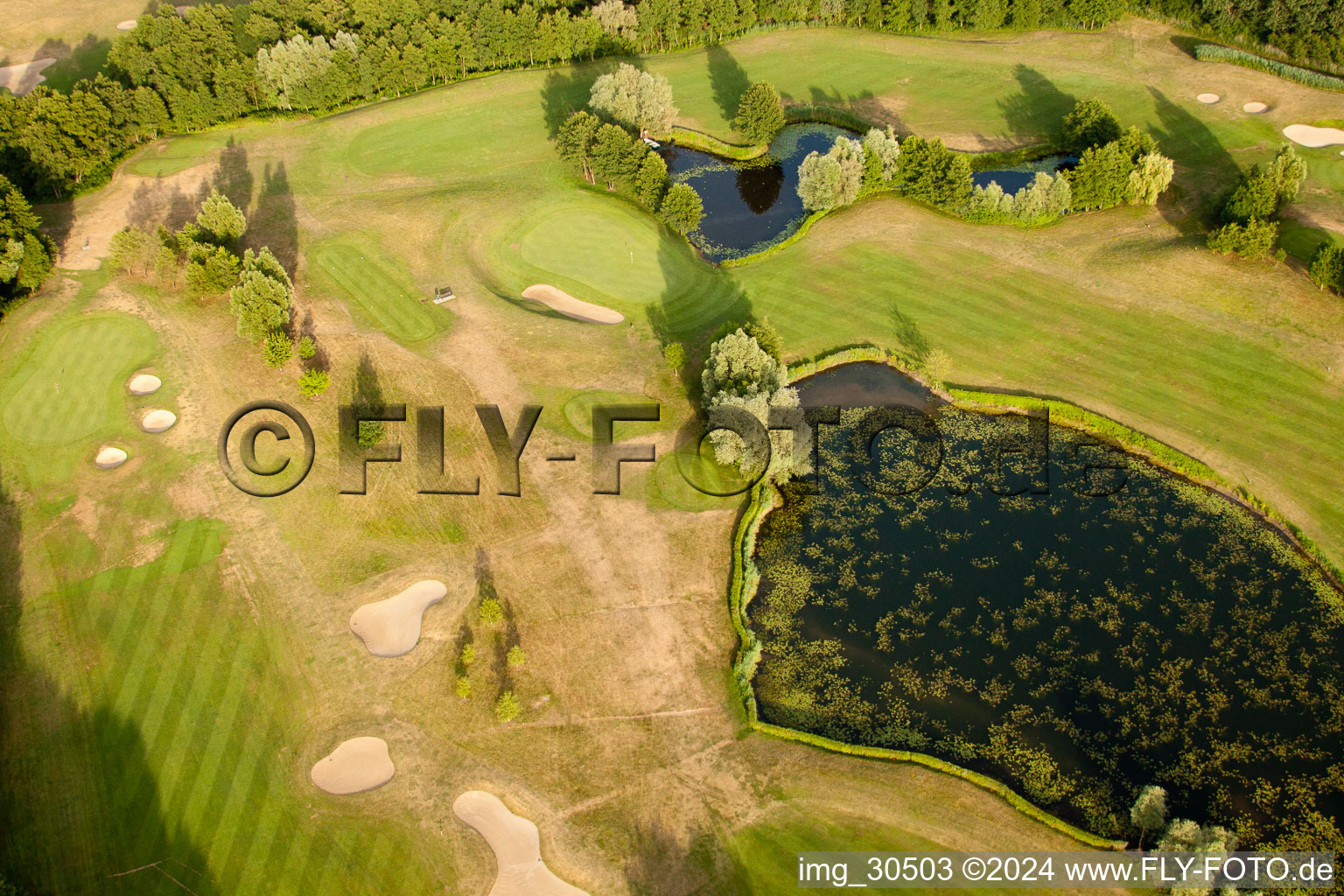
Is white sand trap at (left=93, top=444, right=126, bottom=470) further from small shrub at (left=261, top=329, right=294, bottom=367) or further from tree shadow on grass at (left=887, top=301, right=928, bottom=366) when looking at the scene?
tree shadow on grass at (left=887, top=301, right=928, bottom=366)

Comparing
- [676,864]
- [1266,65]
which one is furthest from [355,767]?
[1266,65]

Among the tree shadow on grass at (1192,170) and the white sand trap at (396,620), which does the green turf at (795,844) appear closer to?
the white sand trap at (396,620)

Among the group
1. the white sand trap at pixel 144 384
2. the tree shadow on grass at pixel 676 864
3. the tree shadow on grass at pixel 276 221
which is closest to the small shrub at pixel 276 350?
the white sand trap at pixel 144 384

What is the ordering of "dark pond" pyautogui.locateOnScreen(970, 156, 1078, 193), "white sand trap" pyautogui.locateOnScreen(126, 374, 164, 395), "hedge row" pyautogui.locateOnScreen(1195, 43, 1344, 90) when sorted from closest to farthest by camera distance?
"white sand trap" pyautogui.locateOnScreen(126, 374, 164, 395) → "dark pond" pyautogui.locateOnScreen(970, 156, 1078, 193) → "hedge row" pyautogui.locateOnScreen(1195, 43, 1344, 90)

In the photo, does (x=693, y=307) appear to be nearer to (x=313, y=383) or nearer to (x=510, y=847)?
(x=313, y=383)

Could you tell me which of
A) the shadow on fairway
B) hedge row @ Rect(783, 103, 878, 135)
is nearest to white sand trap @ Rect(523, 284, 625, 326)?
hedge row @ Rect(783, 103, 878, 135)

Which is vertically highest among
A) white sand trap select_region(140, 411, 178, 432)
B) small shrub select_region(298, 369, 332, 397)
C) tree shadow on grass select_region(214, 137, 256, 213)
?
tree shadow on grass select_region(214, 137, 256, 213)

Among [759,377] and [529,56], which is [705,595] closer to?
[759,377]
